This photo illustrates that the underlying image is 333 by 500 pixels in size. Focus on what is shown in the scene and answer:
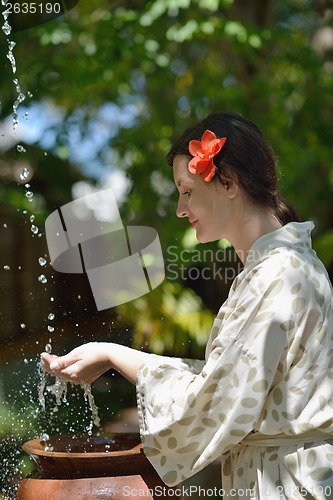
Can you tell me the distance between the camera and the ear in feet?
5.94

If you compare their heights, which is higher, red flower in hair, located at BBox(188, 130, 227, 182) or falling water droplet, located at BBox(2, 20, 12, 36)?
red flower in hair, located at BBox(188, 130, 227, 182)

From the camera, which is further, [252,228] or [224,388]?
[252,228]

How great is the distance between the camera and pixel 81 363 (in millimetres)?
1788

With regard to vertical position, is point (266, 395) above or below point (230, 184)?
below

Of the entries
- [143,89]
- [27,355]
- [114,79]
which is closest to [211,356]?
[27,355]

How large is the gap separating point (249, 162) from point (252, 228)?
0.15 m

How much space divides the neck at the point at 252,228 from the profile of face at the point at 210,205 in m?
0.02

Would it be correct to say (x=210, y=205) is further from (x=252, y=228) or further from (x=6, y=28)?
(x=6, y=28)

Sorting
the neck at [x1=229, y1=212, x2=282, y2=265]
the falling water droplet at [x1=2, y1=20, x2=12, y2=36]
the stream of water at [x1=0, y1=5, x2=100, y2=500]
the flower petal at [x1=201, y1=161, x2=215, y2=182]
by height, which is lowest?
the stream of water at [x1=0, y1=5, x2=100, y2=500]

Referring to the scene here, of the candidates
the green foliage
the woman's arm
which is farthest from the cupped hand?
the green foliage

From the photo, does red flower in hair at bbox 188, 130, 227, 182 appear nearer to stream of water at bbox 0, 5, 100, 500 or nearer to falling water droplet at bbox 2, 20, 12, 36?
stream of water at bbox 0, 5, 100, 500

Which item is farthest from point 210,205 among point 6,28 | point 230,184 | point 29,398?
point 29,398

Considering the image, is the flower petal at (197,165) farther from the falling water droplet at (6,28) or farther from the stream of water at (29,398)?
the falling water droplet at (6,28)

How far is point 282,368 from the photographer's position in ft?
5.42
